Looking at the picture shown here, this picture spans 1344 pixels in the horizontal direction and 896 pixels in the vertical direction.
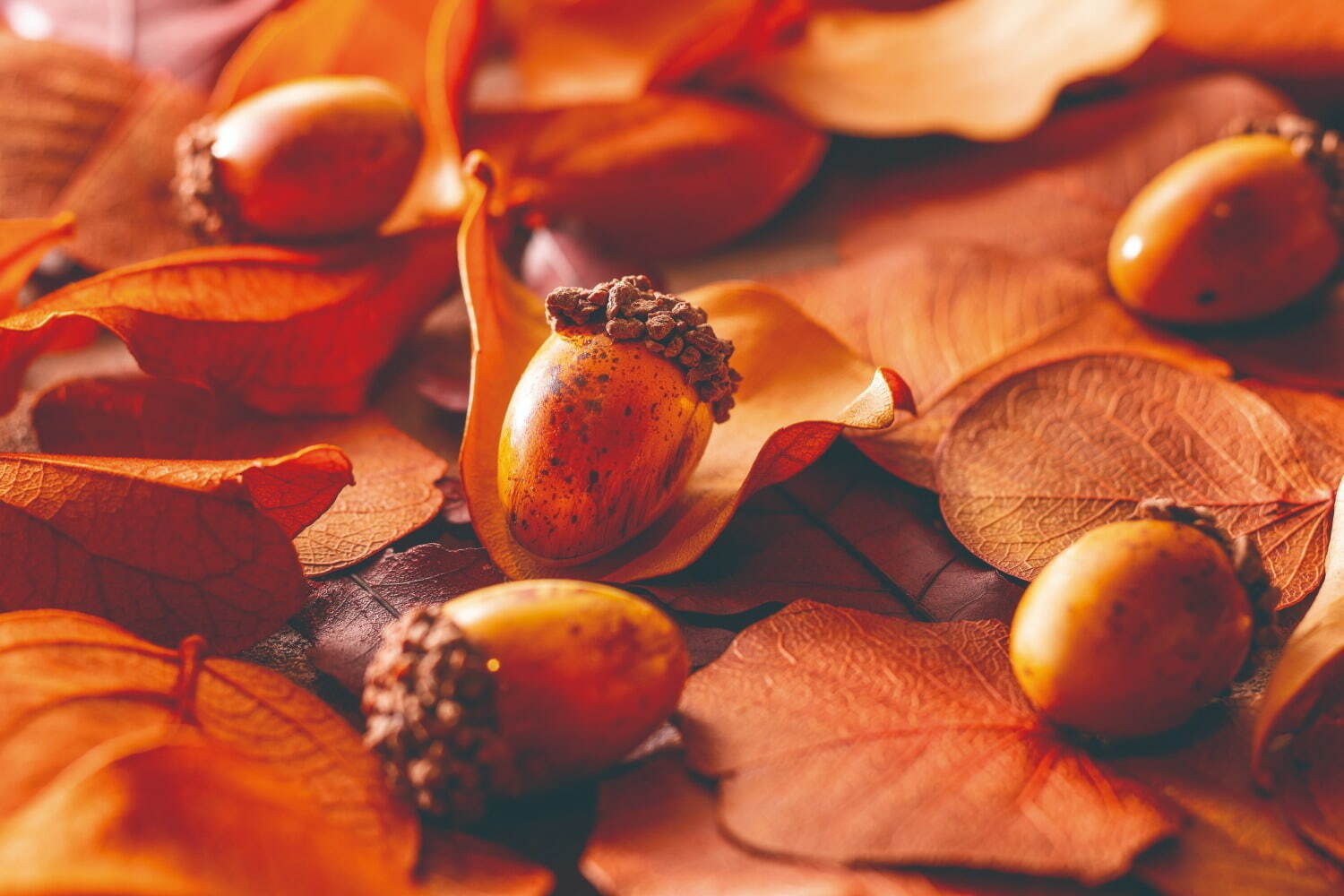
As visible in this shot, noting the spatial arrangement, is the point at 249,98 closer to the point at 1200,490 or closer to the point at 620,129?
the point at 620,129

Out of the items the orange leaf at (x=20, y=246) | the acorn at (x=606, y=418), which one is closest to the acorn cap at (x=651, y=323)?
the acorn at (x=606, y=418)

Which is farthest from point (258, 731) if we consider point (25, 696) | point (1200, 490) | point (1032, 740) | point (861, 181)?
point (861, 181)

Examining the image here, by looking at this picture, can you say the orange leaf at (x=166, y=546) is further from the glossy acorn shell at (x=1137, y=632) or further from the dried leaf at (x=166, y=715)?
the glossy acorn shell at (x=1137, y=632)

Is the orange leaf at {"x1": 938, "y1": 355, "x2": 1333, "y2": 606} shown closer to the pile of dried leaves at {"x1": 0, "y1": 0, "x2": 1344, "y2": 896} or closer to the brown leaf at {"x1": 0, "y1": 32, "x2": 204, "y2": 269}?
the pile of dried leaves at {"x1": 0, "y1": 0, "x2": 1344, "y2": 896}

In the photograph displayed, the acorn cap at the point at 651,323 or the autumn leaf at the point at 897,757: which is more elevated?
the acorn cap at the point at 651,323

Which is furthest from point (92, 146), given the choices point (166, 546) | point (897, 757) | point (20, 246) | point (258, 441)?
point (897, 757)

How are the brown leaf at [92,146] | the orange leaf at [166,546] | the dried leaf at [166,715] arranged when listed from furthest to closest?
the brown leaf at [92,146]
the orange leaf at [166,546]
the dried leaf at [166,715]

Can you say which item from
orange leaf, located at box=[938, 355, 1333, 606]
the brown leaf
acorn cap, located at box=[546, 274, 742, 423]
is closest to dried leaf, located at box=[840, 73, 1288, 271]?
orange leaf, located at box=[938, 355, 1333, 606]
